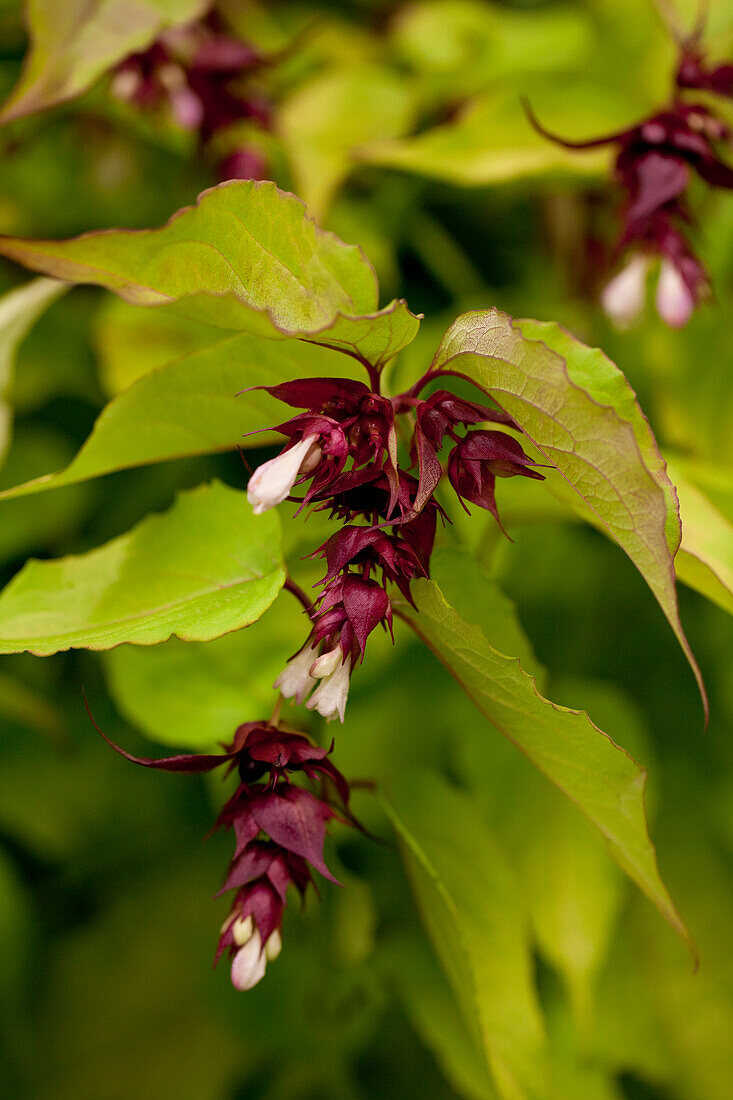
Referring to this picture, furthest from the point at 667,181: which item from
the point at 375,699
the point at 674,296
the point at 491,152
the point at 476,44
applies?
the point at 476,44

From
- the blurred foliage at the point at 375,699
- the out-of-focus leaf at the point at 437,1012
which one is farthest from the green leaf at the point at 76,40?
the out-of-focus leaf at the point at 437,1012

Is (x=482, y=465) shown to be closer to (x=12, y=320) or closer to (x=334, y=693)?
(x=334, y=693)

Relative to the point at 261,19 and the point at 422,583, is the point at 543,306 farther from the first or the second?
the point at 422,583

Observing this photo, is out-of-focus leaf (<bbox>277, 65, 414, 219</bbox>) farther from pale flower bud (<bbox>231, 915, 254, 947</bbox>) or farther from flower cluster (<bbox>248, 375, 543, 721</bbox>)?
pale flower bud (<bbox>231, 915, 254, 947</bbox>)

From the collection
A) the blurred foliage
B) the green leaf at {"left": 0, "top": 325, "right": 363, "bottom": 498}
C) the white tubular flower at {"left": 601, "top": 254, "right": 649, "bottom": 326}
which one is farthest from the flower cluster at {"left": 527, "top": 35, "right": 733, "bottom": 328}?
the green leaf at {"left": 0, "top": 325, "right": 363, "bottom": 498}

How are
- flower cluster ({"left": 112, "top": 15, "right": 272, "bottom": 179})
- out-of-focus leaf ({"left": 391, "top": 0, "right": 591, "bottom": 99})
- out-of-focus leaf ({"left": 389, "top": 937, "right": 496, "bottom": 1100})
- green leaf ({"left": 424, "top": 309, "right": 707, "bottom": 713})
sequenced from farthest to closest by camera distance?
out-of-focus leaf ({"left": 391, "top": 0, "right": 591, "bottom": 99}), flower cluster ({"left": 112, "top": 15, "right": 272, "bottom": 179}), out-of-focus leaf ({"left": 389, "top": 937, "right": 496, "bottom": 1100}), green leaf ({"left": 424, "top": 309, "right": 707, "bottom": 713})

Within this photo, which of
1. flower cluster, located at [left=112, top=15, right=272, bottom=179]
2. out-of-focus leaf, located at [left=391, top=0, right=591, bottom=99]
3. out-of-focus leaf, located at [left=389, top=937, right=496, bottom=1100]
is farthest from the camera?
out-of-focus leaf, located at [left=391, top=0, right=591, bottom=99]

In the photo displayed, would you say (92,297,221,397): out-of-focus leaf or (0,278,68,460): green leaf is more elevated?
(0,278,68,460): green leaf

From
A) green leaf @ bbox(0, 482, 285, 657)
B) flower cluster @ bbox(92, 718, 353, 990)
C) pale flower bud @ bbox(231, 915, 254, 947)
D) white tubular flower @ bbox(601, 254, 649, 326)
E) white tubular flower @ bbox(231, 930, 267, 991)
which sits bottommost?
white tubular flower @ bbox(231, 930, 267, 991)
